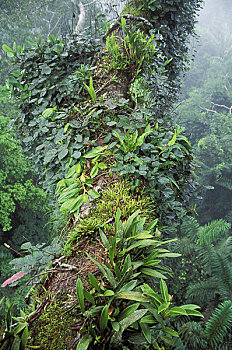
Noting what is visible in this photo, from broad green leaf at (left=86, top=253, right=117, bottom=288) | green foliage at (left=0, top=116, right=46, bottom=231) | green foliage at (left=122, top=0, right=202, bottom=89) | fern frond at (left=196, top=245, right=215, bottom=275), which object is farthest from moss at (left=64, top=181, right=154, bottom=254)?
green foliage at (left=0, top=116, right=46, bottom=231)

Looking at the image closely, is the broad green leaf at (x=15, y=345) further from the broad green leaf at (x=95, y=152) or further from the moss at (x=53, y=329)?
the broad green leaf at (x=95, y=152)

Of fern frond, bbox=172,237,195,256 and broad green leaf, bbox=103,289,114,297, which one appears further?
fern frond, bbox=172,237,195,256

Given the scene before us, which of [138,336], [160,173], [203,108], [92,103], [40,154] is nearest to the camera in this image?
[138,336]

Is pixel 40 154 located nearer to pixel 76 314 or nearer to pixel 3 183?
pixel 76 314

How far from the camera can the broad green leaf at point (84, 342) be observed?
2.97 feet

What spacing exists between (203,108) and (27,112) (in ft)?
43.3

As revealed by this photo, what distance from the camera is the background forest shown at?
183cm

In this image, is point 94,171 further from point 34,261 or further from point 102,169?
point 34,261

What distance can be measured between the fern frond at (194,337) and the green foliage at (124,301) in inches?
164

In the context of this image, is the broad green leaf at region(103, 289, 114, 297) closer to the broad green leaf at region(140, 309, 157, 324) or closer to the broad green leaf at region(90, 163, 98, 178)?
the broad green leaf at region(140, 309, 157, 324)

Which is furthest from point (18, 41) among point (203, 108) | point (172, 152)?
point (172, 152)

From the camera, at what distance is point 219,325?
407cm

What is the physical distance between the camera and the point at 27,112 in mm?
2584

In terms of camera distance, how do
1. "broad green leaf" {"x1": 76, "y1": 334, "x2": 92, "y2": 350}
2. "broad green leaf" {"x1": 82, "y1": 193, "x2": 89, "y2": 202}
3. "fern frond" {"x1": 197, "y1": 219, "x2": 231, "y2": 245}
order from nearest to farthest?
"broad green leaf" {"x1": 76, "y1": 334, "x2": 92, "y2": 350} < "broad green leaf" {"x1": 82, "y1": 193, "x2": 89, "y2": 202} < "fern frond" {"x1": 197, "y1": 219, "x2": 231, "y2": 245}
